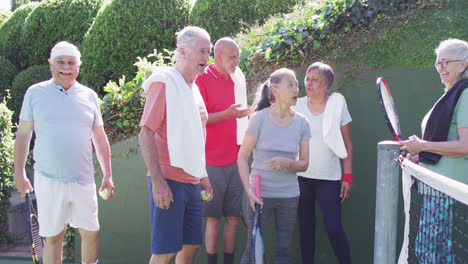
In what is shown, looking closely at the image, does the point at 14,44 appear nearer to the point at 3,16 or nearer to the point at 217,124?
the point at 3,16

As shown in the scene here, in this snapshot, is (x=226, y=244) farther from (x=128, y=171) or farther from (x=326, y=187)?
(x=128, y=171)

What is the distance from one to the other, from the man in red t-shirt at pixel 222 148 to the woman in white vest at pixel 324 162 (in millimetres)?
620

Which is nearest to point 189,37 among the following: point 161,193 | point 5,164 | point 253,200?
point 161,193

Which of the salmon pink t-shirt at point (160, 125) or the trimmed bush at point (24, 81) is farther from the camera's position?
the trimmed bush at point (24, 81)

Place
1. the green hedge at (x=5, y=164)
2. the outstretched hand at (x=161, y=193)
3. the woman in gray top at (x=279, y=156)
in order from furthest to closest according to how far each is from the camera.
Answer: the green hedge at (x=5, y=164) → the woman in gray top at (x=279, y=156) → the outstretched hand at (x=161, y=193)

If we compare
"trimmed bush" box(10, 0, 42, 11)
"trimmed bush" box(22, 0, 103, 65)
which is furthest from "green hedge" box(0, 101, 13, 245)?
"trimmed bush" box(10, 0, 42, 11)

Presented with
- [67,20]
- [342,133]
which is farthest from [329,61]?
[67,20]

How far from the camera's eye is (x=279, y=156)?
3.51 metres

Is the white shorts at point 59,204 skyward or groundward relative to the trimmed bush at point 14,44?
groundward

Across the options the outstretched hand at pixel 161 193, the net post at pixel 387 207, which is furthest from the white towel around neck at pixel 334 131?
the outstretched hand at pixel 161 193

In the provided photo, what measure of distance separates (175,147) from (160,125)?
0.69ft

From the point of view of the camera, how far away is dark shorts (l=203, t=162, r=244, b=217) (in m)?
3.79

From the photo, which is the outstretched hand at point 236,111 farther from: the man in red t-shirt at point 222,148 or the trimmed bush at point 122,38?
the trimmed bush at point 122,38

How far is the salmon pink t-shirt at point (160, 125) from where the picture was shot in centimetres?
286
